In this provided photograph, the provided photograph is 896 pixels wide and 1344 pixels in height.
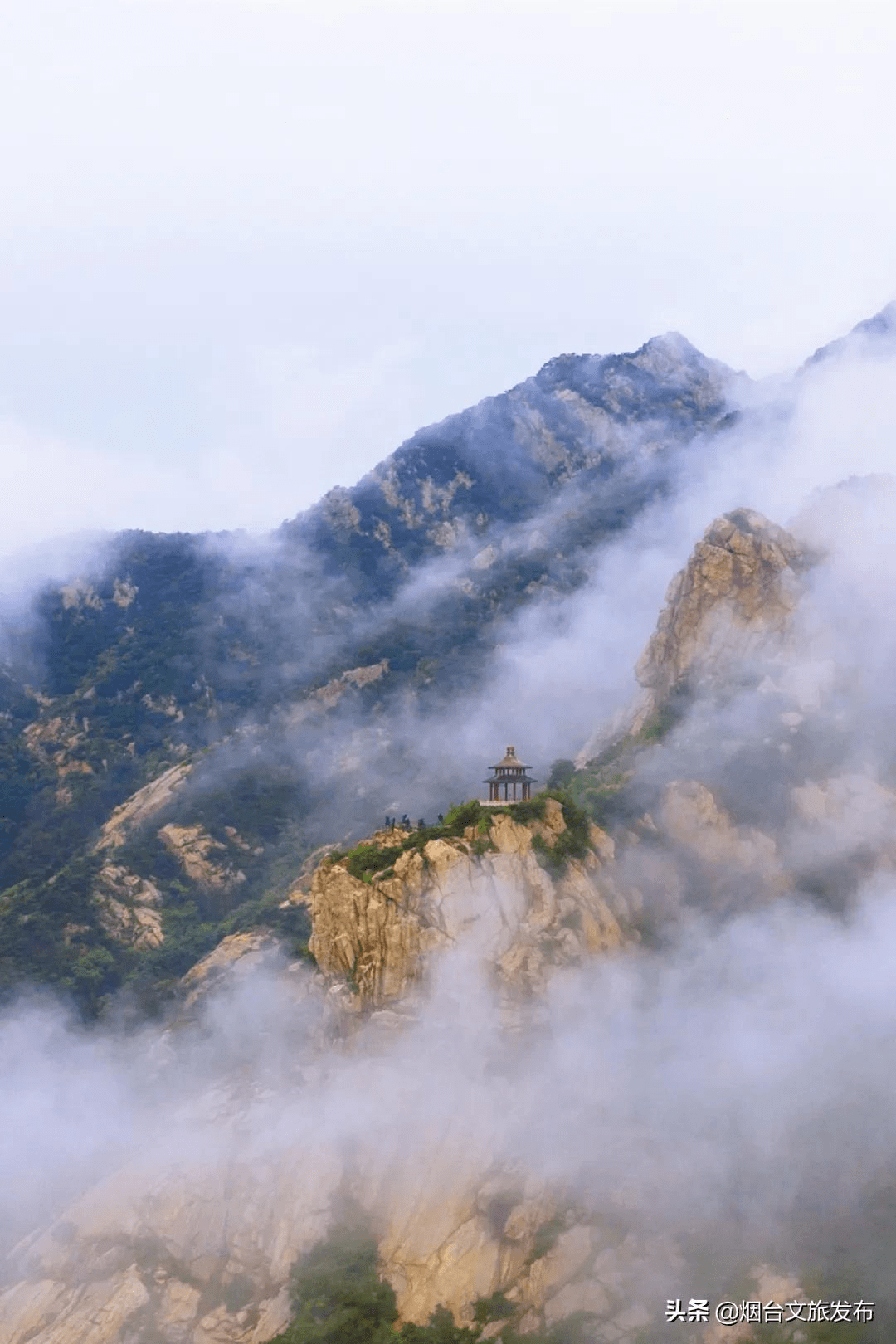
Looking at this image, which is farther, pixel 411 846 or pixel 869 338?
pixel 869 338

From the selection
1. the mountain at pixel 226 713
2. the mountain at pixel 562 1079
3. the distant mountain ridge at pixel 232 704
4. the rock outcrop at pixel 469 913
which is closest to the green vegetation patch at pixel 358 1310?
the mountain at pixel 562 1079

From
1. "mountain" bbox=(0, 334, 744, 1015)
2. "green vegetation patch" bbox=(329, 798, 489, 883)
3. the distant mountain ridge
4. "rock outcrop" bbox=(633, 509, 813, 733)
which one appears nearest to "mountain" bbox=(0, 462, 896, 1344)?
"green vegetation patch" bbox=(329, 798, 489, 883)

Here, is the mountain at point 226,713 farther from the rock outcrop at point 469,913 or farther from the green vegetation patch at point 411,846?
the rock outcrop at point 469,913

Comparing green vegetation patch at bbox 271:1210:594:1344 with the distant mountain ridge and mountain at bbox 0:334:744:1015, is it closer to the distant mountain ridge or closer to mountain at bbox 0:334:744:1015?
mountain at bbox 0:334:744:1015

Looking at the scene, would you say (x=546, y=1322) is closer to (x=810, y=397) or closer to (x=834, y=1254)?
(x=834, y=1254)

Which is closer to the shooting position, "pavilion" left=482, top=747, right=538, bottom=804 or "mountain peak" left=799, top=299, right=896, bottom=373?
"pavilion" left=482, top=747, right=538, bottom=804

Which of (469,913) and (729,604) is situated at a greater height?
(729,604)

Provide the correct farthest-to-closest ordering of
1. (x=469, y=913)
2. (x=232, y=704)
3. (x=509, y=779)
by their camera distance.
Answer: (x=232, y=704), (x=509, y=779), (x=469, y=913)

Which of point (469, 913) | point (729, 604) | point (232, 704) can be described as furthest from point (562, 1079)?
point (232, 704)

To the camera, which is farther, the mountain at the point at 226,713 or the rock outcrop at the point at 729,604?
the mountain at the point at 226,713

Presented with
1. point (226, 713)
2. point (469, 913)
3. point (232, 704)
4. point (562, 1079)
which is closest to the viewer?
point (562, 1079)

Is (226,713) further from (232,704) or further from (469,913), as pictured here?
(469,913)
